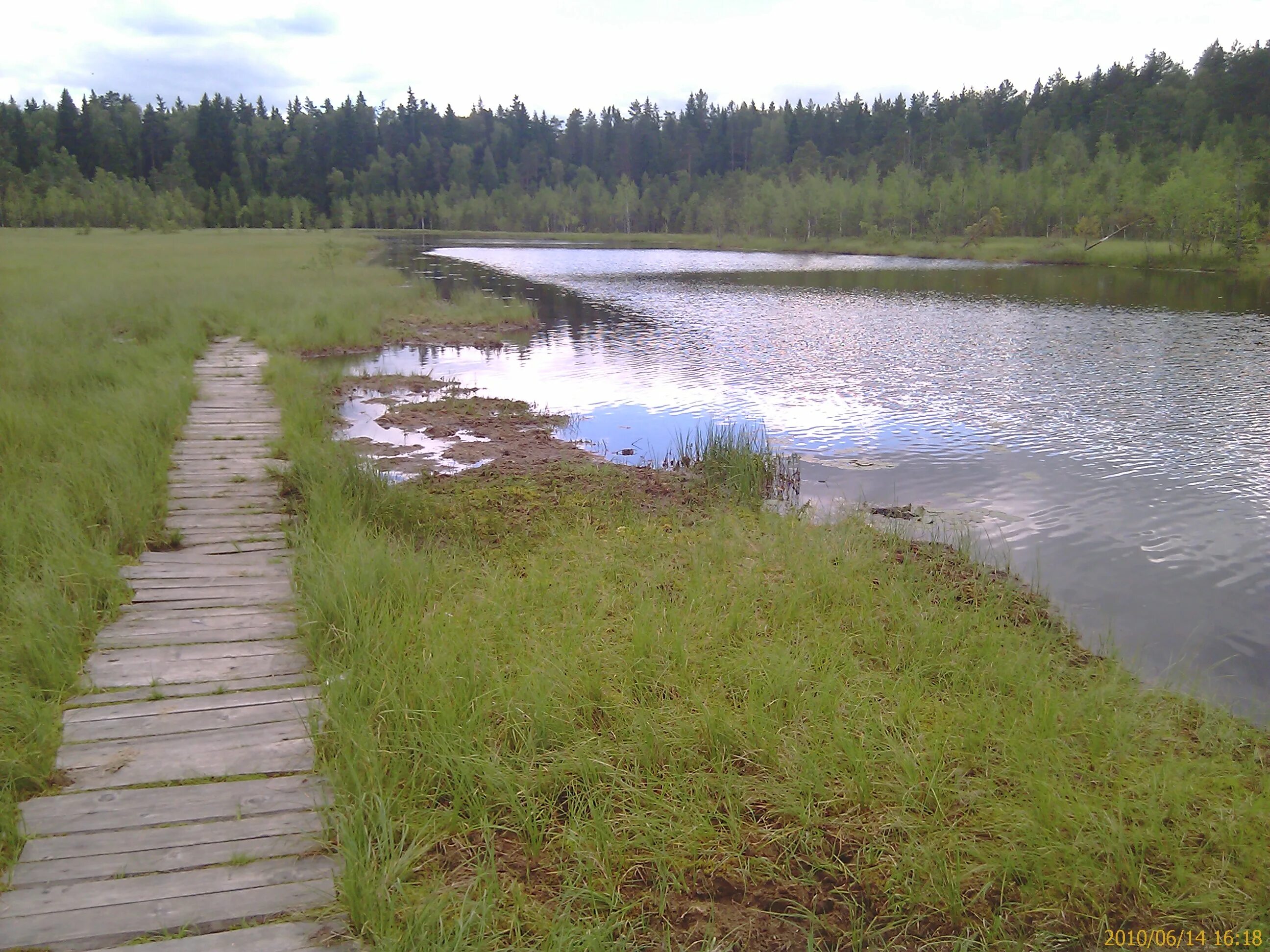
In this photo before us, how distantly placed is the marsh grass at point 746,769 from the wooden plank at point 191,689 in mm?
308

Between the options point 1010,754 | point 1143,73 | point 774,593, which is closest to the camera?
point 1010,754

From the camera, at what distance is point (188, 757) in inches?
171

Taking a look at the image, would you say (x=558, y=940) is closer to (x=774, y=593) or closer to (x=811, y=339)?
(x=774, y=593)

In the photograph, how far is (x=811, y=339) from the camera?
25453 mm

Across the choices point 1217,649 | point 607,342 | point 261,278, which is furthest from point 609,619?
point 261,278

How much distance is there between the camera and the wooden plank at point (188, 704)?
468cm

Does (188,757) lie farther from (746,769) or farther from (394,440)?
(394,440)

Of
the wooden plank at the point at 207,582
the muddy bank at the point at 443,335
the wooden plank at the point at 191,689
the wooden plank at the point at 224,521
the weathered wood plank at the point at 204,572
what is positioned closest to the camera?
the wooden plank at the point at 191,689

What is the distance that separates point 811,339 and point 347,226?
11540cm

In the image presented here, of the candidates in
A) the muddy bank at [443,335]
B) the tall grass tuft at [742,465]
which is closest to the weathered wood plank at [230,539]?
the tall grass tuft at [742,465]

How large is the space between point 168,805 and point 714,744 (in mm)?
2737

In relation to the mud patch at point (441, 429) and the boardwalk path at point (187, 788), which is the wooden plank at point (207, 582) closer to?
the boardwalk path at point (187, 788)

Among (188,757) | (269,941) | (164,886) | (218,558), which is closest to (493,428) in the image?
(218,558)
